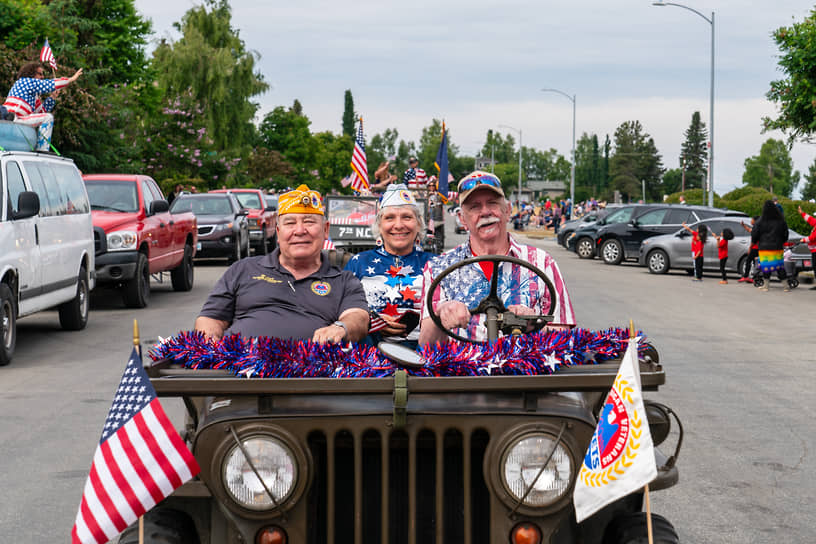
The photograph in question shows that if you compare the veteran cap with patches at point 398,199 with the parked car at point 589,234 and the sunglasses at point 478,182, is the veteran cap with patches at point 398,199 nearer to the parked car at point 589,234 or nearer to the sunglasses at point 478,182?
the sunglasses at point 478,182

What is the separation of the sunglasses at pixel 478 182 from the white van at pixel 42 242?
7038mm

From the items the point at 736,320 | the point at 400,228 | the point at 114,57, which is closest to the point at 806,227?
the point at 736,320

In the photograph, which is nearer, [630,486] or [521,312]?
[630,486]

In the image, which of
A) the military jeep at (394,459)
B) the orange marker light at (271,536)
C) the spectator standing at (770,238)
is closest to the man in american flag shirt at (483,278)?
the military jeep at (394,459)

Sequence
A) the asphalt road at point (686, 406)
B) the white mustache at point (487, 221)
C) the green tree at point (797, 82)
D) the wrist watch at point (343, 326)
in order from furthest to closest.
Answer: the green tree at point (797, 82) → the asphalt road at point (686, 406) → the white mustache at point (487, 221) → the wrist watch at point (343, 326)

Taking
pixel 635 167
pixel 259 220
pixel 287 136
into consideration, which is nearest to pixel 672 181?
pixel 635 167

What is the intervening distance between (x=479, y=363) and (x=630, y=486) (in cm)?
67

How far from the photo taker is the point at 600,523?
3533 mm

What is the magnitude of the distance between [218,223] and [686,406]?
1782cm

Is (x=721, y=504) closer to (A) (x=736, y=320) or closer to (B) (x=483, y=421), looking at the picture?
(B) (x=483, y=421)

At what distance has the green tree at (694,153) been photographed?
173 meters

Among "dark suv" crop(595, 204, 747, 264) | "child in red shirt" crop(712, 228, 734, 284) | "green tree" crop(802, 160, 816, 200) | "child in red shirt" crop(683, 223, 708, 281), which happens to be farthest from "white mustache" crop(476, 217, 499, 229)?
"green tree" crop(802, 160, 816, 200)

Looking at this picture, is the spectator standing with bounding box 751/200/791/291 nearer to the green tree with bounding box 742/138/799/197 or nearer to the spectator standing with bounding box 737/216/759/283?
the spectator standing with bounding box 737/216/759/283

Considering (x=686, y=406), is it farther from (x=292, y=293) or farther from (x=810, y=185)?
(x=810, y=185)
